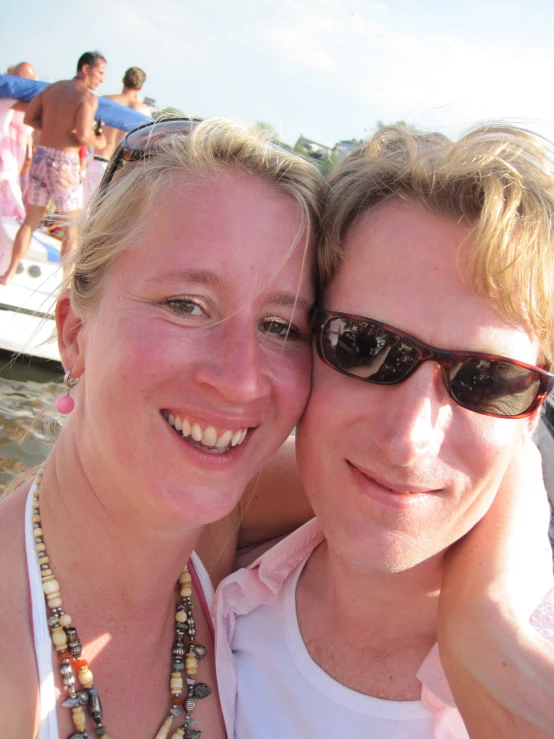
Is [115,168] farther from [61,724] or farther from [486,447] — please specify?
[61,724]

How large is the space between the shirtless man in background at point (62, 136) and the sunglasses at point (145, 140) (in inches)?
257

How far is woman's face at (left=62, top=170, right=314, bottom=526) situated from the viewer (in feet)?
5.56

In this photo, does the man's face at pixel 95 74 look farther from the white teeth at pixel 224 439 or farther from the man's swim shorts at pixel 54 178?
the white teeth at pixel 224 439

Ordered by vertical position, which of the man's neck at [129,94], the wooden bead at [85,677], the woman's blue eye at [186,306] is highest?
the man's neck at [129,94]

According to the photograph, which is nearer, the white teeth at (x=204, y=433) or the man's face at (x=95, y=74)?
the white teeth at (x=204, y=433)

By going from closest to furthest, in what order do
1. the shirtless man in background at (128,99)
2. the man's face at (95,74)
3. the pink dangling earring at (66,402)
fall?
1. the pink dangling earring at (66,402)
2. the man's face at (95,74)
3. the shirtless man in background at (128,99)

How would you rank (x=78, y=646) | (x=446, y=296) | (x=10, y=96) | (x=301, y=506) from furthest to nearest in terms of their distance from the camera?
(x=10, y=96) → (x=301, y=506) → (x=78, y=646) → (x=446, y=296)

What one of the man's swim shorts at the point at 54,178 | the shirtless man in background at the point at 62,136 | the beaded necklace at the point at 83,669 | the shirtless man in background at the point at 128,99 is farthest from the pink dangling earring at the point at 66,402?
the shirtless man in background at the point at 128,99

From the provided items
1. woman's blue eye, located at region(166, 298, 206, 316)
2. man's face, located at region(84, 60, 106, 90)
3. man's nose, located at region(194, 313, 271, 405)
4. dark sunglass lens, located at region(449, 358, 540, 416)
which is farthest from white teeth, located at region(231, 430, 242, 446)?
man's face, located at region(84, 60, 106, 90)

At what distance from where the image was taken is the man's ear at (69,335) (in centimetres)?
198

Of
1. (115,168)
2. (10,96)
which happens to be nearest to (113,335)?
(115,168)

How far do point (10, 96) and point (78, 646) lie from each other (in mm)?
9069

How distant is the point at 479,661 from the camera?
1.39 meters

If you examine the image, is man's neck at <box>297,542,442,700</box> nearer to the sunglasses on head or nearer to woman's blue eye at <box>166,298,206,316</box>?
woman's blue eye at <box>166,298,206,316</box>
